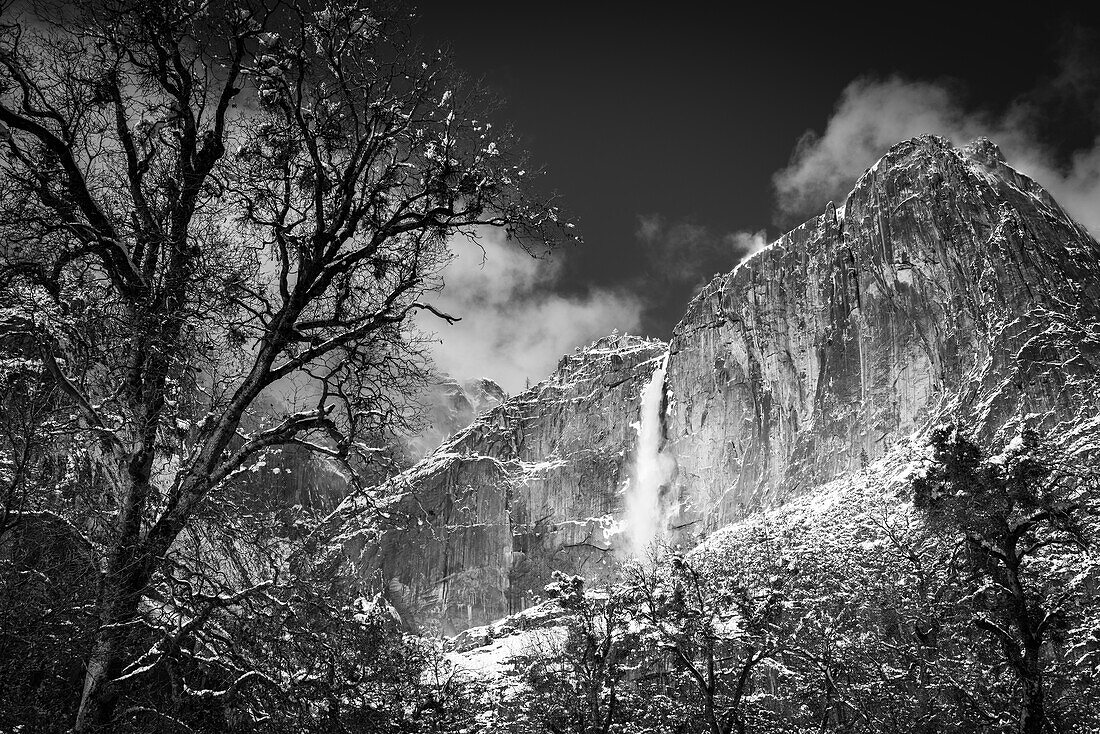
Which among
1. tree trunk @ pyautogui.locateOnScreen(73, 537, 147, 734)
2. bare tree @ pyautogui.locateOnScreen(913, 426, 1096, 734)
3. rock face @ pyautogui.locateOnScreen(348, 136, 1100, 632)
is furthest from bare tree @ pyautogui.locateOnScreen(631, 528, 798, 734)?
rock face @ pyautogui.locateOnScreen(348, 136, 1100, 632)

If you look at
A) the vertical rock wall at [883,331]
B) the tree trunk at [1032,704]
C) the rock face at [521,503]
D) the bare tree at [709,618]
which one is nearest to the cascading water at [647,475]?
the rock face at [521,503]

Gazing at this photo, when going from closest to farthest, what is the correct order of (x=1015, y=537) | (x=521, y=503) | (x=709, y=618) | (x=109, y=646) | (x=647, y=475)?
1. (x=109, y=646)
2. (x=1015, y=537)
3. (x=709, y=618)
4. (x=647, y=475)
5. (x=521, y=503)

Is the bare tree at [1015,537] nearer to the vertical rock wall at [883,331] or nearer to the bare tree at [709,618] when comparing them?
the bare tree at [709,618]

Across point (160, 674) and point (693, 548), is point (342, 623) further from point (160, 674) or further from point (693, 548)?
point (693, 548)

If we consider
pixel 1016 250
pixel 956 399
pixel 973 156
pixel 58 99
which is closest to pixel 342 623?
pixel 58 99

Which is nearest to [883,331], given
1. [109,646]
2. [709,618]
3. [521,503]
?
[521,503]

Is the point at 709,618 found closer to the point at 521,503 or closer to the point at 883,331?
the point at 883,331

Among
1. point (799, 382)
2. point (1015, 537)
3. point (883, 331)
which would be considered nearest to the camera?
point (1015, 537)

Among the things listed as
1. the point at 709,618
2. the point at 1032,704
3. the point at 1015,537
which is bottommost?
the point at 1032,704
